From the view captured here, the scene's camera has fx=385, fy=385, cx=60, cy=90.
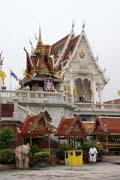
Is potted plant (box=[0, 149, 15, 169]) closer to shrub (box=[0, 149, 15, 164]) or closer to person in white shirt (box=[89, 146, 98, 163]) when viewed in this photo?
shrub (box=[0, 149, 15, 164])

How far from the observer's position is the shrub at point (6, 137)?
2458 cm

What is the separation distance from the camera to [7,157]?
22281 millimetres

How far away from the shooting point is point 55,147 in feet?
92.1

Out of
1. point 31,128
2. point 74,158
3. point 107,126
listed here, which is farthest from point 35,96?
point 74,158

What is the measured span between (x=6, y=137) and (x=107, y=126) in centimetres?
874

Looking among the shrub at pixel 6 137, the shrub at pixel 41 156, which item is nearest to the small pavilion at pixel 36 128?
the shrub at pixel 6 137

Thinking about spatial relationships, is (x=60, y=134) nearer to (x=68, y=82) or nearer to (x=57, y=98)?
(x=57, y=98)

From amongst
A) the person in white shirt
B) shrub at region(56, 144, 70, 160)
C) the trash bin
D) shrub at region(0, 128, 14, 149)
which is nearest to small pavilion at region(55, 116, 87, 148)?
shrub at region(56, 144, 70, 160)

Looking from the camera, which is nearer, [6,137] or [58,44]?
[6,137]

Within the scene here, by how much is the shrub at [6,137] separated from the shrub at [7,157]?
2085mm

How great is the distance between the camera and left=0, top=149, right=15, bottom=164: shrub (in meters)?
22.2

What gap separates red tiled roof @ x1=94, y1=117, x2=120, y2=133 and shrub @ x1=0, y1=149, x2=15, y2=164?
8.90 m

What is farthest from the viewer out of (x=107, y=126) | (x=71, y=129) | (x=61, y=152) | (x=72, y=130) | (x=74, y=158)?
(x=107, y=126)

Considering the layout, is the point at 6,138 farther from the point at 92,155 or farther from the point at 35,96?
the point at 35,96
